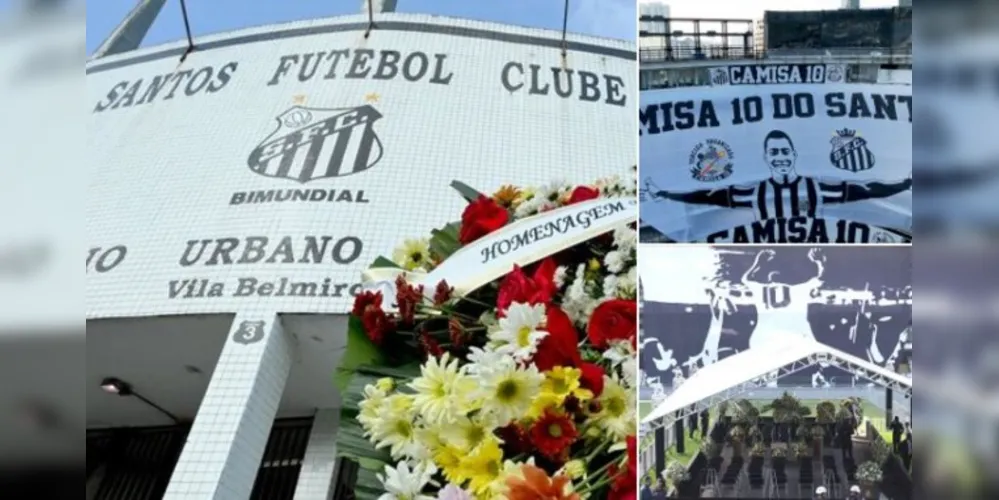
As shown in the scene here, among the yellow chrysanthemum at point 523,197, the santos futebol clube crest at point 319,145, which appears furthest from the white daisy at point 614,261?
the santos futebol clube crest at point 319,145

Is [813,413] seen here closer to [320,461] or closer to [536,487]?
[536,487]

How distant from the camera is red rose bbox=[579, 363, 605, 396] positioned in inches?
38.7

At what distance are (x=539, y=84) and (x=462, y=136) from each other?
2.00 feet

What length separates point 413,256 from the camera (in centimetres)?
152

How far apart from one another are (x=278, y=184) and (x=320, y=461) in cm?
146

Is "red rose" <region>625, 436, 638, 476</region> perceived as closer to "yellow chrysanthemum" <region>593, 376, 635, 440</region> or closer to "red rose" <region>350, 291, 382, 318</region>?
"yellow chrysanthemum" <region>593, 376, 635, 440</region>

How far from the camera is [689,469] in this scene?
145cm

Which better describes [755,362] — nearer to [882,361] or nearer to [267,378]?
[882,361]

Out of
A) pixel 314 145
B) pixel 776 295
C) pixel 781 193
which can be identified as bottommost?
pixel 776 295

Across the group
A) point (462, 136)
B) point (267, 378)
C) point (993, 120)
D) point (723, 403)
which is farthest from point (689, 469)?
point (462, 136)

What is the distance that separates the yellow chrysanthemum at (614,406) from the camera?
0.98 meters

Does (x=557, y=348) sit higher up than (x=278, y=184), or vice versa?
(x=278, y=184)

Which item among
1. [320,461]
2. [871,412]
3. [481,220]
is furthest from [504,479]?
[320,461]

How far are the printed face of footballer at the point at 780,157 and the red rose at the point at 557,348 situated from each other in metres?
0.86
